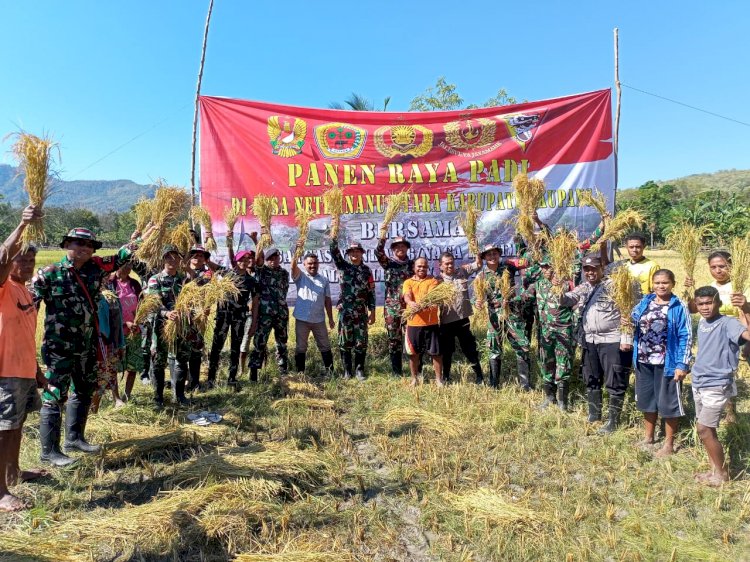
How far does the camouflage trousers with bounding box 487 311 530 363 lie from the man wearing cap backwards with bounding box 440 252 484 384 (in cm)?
25

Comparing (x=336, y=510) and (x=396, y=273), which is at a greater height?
(x=396, y=273)

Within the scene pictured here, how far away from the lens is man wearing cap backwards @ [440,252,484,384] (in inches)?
205

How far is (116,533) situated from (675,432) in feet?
13.6

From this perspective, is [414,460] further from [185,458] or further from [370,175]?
[370,175]

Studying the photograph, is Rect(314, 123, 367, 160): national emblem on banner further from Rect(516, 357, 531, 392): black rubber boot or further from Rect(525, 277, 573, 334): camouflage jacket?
Rect(516, 357, 531, 392): black rubber boot

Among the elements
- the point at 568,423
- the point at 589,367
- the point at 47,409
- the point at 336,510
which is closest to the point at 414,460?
the point at 336,510

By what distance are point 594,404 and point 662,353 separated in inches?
35.5

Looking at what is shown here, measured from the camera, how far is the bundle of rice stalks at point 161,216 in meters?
3.93

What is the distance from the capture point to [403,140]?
667cm

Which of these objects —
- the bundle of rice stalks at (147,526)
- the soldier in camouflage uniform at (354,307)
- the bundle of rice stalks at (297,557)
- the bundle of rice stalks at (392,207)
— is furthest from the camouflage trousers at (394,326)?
the bundle of rice stalks at (297,557)

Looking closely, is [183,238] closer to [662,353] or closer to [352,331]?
[352,331]

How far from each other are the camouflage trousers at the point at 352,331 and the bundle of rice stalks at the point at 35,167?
334cm

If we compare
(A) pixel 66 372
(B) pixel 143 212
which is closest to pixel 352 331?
(B) pixel 143 212

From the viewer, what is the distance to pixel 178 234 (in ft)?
17.7
